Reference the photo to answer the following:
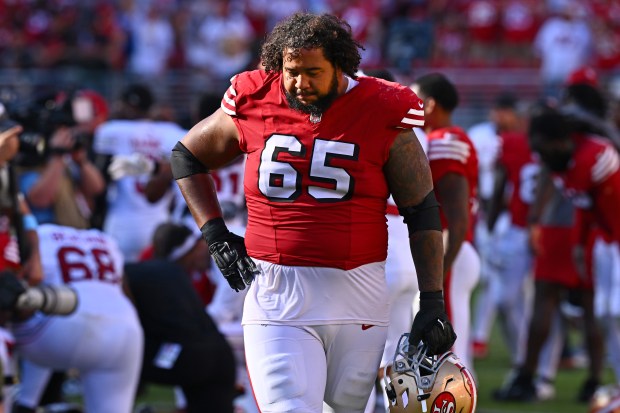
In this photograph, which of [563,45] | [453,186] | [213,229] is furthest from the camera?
[563,45]

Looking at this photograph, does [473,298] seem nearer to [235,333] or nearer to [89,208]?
[89,208]

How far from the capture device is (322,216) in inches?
174

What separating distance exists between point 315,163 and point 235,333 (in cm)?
281

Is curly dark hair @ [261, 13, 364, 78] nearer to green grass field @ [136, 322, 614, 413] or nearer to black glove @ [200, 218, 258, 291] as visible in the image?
black glove @ [200, 218, 258, 291]

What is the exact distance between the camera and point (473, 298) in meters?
14.3

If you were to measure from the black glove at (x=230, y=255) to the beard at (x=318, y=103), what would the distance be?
0.56 meters

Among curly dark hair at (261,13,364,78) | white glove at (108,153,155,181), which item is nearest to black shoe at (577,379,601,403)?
white glove at (108,153,155,181)

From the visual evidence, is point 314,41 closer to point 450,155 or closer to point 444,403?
point 444,403

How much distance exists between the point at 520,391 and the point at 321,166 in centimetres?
485

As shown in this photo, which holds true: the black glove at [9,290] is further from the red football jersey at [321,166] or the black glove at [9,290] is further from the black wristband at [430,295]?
the black wristband at [430,295]

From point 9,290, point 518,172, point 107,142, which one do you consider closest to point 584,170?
point 518,172

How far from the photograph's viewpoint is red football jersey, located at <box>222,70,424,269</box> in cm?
437

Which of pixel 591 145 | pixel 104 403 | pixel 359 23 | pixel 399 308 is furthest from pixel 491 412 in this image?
pixel 359 23

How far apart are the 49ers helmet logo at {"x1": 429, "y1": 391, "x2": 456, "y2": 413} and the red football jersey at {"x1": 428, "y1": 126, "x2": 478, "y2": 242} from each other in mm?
1588
